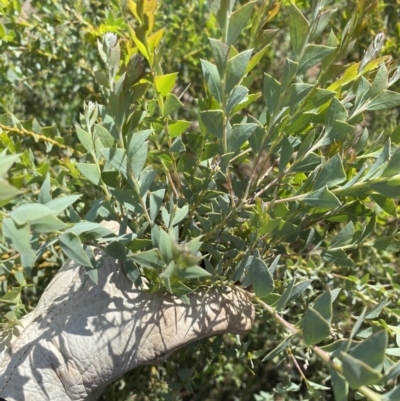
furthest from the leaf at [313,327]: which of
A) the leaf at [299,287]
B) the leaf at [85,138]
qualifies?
the leaf at [85,138]

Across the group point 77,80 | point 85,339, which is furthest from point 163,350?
point 77,80

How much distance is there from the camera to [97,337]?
60 centimetres

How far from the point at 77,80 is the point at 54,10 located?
14 centimetres

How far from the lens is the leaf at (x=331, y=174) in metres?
0.47

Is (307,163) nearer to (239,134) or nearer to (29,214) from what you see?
(239,134)

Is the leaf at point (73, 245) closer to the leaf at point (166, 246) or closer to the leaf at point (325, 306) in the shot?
the leaf at point (166, 246)

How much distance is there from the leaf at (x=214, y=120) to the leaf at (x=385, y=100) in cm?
16

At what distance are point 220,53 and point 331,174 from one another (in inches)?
6.2

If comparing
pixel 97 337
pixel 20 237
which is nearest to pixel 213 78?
pixel 20 237

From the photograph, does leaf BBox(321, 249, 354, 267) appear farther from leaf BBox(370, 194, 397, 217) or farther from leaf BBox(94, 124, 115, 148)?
leaf BBox(94, 124, 115, 148)

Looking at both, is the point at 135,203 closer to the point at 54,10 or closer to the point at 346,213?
the point at 346,213

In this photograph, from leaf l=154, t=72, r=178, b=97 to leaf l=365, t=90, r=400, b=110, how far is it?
0.21 meters

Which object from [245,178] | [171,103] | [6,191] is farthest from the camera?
[245,178]

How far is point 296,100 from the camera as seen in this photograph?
47cm
